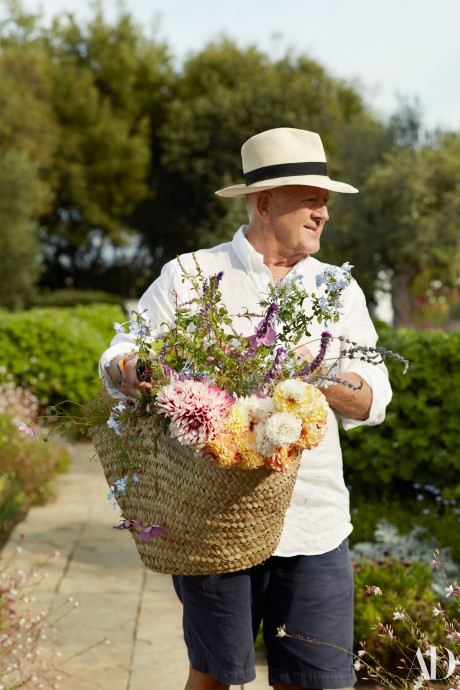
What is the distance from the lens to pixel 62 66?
3581cm

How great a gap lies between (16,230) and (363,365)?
25.5m

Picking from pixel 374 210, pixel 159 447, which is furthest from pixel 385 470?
pixel 374 210

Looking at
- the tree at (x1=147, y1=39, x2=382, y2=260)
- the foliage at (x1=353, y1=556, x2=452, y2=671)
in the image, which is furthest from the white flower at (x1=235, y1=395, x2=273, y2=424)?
the tree at (x1=147, y1=39, x2=382, y2=260)

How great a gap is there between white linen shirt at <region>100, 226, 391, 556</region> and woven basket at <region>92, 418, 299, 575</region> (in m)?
0.28

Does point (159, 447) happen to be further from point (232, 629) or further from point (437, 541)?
point (437, 541)

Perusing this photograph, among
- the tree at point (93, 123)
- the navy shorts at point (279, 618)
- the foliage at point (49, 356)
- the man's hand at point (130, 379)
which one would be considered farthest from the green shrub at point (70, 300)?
the man's hand at point (130, 379)

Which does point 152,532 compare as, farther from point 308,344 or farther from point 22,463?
point 22,463

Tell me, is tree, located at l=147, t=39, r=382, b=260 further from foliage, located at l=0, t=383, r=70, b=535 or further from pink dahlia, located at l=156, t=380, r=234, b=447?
pink dahlia, located at l=156, t=380, r=234, b=447

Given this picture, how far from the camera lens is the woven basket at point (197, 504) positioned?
7.73 ft

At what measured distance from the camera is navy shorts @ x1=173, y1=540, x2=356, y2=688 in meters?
2.79

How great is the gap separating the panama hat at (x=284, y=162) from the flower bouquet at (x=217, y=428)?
0.59 meters

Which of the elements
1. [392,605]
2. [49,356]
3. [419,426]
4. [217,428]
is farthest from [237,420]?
[49,356]

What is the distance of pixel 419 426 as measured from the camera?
22.3 ft

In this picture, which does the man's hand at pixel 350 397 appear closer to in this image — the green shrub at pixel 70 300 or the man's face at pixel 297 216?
the man's face at pixel 297 216
